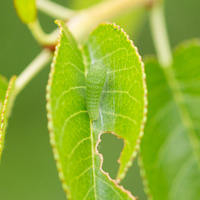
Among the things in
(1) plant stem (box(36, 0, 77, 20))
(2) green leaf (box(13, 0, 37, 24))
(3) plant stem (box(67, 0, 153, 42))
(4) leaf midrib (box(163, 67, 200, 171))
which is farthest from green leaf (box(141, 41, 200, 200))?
(2) green leaf (box(13, 0, 37, 24))

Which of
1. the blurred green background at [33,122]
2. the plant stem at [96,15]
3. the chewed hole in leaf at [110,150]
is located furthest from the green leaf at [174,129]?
the chewed hole in leaf at [110,150]

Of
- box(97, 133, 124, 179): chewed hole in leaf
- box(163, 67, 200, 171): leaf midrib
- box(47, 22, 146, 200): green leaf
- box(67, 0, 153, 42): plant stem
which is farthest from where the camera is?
box(97, 133, 124, 179): chewed hole in leaf

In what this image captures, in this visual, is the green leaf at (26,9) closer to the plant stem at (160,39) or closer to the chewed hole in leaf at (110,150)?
the plant stem at (160,39)

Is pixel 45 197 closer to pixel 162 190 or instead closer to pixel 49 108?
pixel 162 190

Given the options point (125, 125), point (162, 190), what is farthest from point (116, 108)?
point (162, 190)

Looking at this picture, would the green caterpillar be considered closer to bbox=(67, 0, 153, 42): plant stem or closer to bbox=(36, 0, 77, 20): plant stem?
bbox=(67, 0, 153, 42): plant stem

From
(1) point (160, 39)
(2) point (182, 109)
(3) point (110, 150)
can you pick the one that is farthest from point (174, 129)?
(3) point (110, 150)
